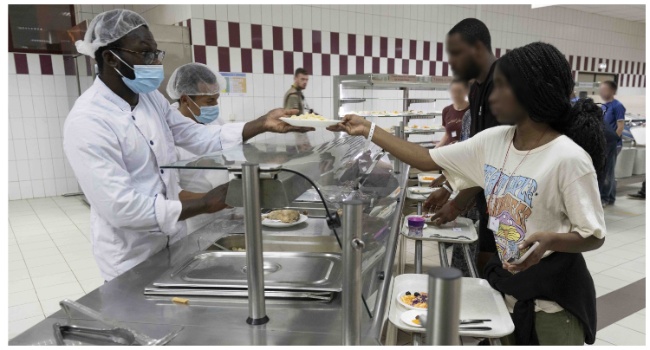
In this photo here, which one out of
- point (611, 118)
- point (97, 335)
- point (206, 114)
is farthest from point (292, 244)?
point (611, 118)

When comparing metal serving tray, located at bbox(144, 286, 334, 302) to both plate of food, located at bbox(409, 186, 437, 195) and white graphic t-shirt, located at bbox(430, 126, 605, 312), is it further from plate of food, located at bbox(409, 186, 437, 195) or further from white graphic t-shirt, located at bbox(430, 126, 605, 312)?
plate of food, located at bbox(409, 186, 437, 195)

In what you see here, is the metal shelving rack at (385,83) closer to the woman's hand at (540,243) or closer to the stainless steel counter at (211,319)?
the woman's hand at (540,243)

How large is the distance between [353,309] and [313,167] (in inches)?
18.1

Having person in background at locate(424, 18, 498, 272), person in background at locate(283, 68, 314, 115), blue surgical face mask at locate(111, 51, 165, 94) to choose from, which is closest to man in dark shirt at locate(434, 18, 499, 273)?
person in background at locate(424, 18, 498, 272)

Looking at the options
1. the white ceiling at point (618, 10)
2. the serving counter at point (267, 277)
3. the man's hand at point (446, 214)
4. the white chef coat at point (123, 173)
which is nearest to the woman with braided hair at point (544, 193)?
the serving counter at point (267, 277)

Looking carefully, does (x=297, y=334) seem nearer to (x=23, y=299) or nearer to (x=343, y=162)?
(x=343, y=162)

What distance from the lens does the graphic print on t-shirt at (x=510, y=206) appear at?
1.40 m

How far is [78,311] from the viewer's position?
122 cm

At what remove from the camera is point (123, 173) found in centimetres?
147

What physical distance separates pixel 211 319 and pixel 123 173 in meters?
0.61

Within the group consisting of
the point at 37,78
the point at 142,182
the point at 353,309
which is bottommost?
the point at 353,309

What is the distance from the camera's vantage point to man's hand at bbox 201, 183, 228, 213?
1.33 meters


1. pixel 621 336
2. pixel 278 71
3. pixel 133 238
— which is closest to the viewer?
pixel 133 238

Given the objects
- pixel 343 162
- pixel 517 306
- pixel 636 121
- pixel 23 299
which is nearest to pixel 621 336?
pixel 517 306
